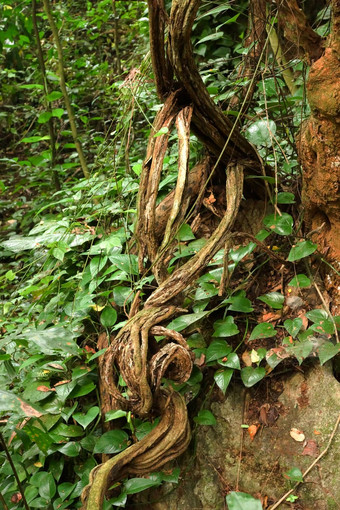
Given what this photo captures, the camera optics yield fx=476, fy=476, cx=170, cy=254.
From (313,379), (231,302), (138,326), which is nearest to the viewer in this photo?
(138,326)

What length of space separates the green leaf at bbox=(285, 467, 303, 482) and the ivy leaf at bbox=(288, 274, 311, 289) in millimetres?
743

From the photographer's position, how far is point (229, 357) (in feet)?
6.72

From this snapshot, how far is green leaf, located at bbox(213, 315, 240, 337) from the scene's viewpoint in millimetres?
2080

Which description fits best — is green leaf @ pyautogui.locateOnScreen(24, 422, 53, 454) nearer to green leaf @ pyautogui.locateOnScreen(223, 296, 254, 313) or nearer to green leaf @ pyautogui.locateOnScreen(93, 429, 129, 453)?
green leaf @ pyautogui.locateOnScreen(93, 429, 129, 453)

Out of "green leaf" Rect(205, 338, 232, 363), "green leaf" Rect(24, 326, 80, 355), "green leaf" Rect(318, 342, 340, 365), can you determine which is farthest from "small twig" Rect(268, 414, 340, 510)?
"green leaf" Rect(24, 326, 80, 355)

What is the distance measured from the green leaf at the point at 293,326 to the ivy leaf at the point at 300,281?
172 millimetres

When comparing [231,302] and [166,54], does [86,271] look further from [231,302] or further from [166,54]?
[166,54]

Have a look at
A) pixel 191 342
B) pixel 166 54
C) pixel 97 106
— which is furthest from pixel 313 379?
pixel 97 106

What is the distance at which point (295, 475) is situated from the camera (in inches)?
70.6

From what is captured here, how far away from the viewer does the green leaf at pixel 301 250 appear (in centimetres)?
208

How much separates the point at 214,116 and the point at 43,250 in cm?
169

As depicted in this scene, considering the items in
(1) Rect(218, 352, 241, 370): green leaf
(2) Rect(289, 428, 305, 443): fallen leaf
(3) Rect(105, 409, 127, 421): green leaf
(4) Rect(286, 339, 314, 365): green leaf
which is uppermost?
(4) Rect(286, 339, 314, 365): green leaf

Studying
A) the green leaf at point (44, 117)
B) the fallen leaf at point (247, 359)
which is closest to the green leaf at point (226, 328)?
the fallen leaf at point (247, 359)

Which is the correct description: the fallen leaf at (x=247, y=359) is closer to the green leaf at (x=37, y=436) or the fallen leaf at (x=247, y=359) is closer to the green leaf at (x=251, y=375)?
the green leaf at (x=251, y=375)
